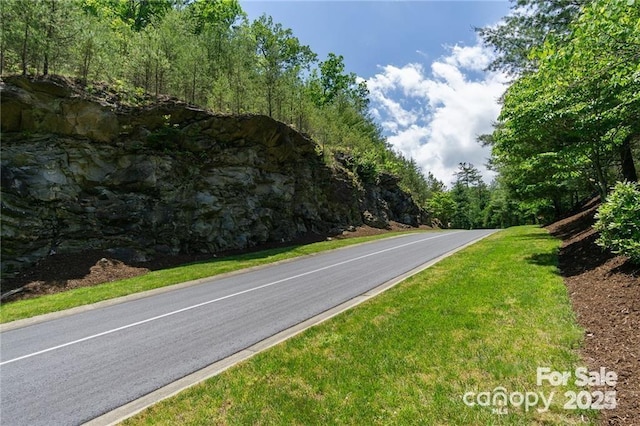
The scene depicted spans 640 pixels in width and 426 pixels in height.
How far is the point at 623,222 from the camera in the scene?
22.3 feet

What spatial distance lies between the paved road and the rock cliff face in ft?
22.5

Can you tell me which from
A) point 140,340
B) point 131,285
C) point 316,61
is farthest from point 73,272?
point 316,61

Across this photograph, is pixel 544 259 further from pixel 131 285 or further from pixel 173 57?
pixel 173 57

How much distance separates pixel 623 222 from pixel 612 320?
2.67m

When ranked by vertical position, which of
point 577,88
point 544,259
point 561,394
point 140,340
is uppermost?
point 577,88

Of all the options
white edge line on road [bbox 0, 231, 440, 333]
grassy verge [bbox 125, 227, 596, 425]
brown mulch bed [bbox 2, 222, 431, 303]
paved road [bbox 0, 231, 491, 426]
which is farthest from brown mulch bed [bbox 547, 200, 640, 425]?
brown mulch bed [bbox 2, 222, 431, 303]

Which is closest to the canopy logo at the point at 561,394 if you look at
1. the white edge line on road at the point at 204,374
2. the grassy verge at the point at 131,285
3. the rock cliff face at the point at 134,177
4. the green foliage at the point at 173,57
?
the white edge line on road at the point at 204,374

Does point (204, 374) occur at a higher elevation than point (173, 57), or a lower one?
lower

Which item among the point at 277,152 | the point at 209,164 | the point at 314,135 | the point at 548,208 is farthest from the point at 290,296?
the point at 548,208

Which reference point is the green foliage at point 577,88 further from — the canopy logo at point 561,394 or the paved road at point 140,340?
the paved road at point 140,340

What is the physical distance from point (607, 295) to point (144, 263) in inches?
657

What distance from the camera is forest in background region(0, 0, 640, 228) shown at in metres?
6.31

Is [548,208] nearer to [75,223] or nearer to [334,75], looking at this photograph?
[334,75]

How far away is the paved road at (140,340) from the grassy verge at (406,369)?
109 cm
